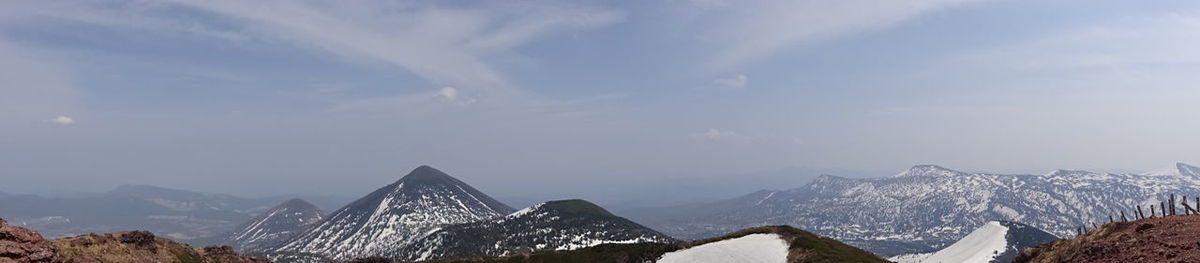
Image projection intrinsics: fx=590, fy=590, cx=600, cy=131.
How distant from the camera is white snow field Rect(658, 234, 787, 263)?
12700 centimetres

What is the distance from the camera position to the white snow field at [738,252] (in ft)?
417

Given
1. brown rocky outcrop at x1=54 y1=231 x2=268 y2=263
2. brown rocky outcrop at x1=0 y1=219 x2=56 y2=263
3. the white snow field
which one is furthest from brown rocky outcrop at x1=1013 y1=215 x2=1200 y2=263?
brown rocky outcrop at x1=54 y1=231 x2=268 y2=263

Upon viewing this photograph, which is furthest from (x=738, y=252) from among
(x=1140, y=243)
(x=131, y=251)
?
(x=131, y=251)

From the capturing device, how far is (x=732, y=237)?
149375 mm

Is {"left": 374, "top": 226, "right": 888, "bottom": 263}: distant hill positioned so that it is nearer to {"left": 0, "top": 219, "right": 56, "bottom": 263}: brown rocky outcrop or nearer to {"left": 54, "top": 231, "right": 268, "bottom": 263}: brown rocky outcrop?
{"left": 54, "top": 231, "right": 268, "bottom": 263}: brown rocky outcrop

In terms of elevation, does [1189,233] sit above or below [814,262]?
above

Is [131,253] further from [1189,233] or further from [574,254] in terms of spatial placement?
[1189,233]

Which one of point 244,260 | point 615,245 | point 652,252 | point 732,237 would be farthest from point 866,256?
point 244,260

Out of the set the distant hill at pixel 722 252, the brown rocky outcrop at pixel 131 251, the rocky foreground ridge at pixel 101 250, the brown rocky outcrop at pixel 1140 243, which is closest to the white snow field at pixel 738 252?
the distant hill at pixel 722 252

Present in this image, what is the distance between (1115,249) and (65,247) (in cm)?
12067

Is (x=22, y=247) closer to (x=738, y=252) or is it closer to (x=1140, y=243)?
(x=1140, y=243)

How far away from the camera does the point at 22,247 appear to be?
2442 inches

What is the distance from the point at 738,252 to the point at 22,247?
378 ft

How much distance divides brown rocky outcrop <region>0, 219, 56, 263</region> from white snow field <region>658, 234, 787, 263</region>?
102 meters
